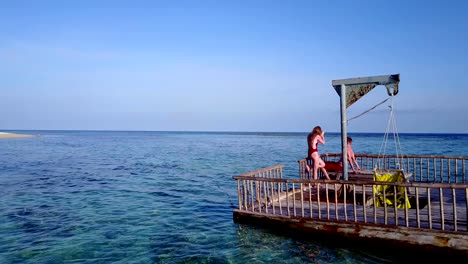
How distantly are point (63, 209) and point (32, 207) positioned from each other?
1.60 meters

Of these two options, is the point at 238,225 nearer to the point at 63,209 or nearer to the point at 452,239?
the point at 452,239

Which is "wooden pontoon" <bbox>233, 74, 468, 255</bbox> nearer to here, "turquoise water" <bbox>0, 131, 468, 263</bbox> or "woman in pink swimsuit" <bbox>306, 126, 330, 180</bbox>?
"turquoise water" <bbox>0, 131, 468, 263</bbox>

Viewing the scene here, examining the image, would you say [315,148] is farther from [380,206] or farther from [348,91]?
[380,206]

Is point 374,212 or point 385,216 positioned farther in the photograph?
point 374,212

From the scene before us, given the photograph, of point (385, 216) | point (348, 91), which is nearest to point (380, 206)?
point (385, 216)

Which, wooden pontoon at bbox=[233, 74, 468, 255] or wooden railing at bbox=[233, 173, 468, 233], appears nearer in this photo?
wooden pontoon at bbox=[233, 74, 468, 255]

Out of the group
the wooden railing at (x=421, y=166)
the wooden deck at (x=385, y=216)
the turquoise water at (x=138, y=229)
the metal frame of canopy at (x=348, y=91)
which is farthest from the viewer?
the wooden railing at (x=421, y=166)

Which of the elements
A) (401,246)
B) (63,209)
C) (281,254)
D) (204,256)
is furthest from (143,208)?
(401,246)

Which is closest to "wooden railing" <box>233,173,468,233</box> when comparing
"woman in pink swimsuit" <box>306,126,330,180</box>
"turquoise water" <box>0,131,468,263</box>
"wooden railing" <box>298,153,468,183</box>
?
"turquoise water" <box>0,131,468,263</box>

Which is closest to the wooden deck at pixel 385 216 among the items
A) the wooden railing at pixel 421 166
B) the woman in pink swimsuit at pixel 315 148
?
the woman in pink swimsuit at pixel 315 148

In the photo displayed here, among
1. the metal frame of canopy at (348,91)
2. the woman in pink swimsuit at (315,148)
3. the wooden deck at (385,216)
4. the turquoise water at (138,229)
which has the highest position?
the metal frame of canopy at (348,91)

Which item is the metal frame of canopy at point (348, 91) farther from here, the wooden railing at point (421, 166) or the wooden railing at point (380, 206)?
the wooden railing at point (421, 166)

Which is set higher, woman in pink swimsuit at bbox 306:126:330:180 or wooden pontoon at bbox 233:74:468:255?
woman in pink swimsuit at bbox 306:126:330:180

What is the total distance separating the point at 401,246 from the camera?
308 inches
